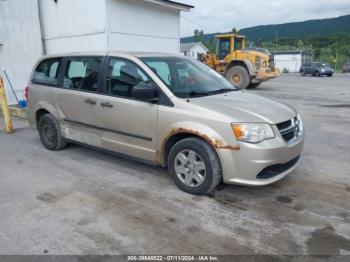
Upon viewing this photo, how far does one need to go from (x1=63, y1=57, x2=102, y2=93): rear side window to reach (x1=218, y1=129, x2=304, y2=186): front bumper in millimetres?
2296

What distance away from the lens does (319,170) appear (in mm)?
4531

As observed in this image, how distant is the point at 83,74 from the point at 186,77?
1.67 metres

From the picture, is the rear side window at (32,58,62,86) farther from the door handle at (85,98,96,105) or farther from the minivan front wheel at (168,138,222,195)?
the minivan front wheel at (168,138,222,195)

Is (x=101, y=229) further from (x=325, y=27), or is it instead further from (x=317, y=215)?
(x=325, y=27)

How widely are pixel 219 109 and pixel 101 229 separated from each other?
1.82 meters

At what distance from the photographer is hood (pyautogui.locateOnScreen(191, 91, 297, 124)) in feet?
11.3

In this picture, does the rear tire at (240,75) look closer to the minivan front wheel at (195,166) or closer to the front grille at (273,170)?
the front grille at (273,170)

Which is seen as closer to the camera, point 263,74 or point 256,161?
point 256,161

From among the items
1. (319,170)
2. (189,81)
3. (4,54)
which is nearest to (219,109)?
(189,81)

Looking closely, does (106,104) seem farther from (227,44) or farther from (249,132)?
(227,44)

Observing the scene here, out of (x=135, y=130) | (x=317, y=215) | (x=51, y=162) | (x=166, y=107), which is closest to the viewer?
(x=317, y=215)

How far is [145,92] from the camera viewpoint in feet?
12.4

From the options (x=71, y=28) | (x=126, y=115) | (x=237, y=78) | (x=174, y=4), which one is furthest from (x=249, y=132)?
(x=237, y=78)

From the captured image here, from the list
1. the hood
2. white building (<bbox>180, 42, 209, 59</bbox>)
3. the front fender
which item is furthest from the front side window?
white building (<bbox>180, 42, 209, 59</bbox>)
